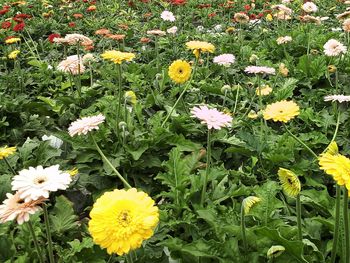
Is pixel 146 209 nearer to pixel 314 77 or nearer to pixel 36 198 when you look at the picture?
pixel 36 198

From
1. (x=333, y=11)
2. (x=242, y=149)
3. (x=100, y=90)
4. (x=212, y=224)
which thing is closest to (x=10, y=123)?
(x=100, y=90)

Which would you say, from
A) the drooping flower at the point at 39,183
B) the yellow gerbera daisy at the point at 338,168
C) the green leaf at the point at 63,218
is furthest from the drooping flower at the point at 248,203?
the green leaf at the point at 63,218

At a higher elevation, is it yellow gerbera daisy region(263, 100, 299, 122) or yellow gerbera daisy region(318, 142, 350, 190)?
yellow gerbera daisy region(318, 142, 350, 190)

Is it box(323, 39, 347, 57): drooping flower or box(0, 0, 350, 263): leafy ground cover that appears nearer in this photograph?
box(0, 0, 350, 263): leafy ground cover

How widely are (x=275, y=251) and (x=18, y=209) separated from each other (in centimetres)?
81

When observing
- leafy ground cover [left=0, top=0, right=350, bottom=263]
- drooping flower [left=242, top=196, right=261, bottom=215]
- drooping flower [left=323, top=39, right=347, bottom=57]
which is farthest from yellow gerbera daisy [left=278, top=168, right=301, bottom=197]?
drooping flower [left=323, top=39, right=347, bottom=57]

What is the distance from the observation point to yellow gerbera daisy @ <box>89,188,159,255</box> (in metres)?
1.29

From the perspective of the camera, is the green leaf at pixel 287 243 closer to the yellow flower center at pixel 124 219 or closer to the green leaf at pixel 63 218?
the yellow flower center at pixel 124 219

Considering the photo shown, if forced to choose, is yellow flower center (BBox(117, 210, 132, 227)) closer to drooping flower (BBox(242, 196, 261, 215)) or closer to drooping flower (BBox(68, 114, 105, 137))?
drooping flower (BBox(242, 196, 261, 215))

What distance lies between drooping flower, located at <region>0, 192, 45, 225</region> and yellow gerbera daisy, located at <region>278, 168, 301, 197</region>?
730 mm

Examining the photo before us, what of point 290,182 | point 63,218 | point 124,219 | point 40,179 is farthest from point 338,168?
Result: point 63,218

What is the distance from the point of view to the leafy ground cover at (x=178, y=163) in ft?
5.05

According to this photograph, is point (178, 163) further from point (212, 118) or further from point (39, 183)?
point (39, 183)

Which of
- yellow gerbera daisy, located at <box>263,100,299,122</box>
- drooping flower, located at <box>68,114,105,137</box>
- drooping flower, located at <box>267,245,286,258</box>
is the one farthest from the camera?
yellow gerbera daisy, located at <box>263,100,299,122</box>
